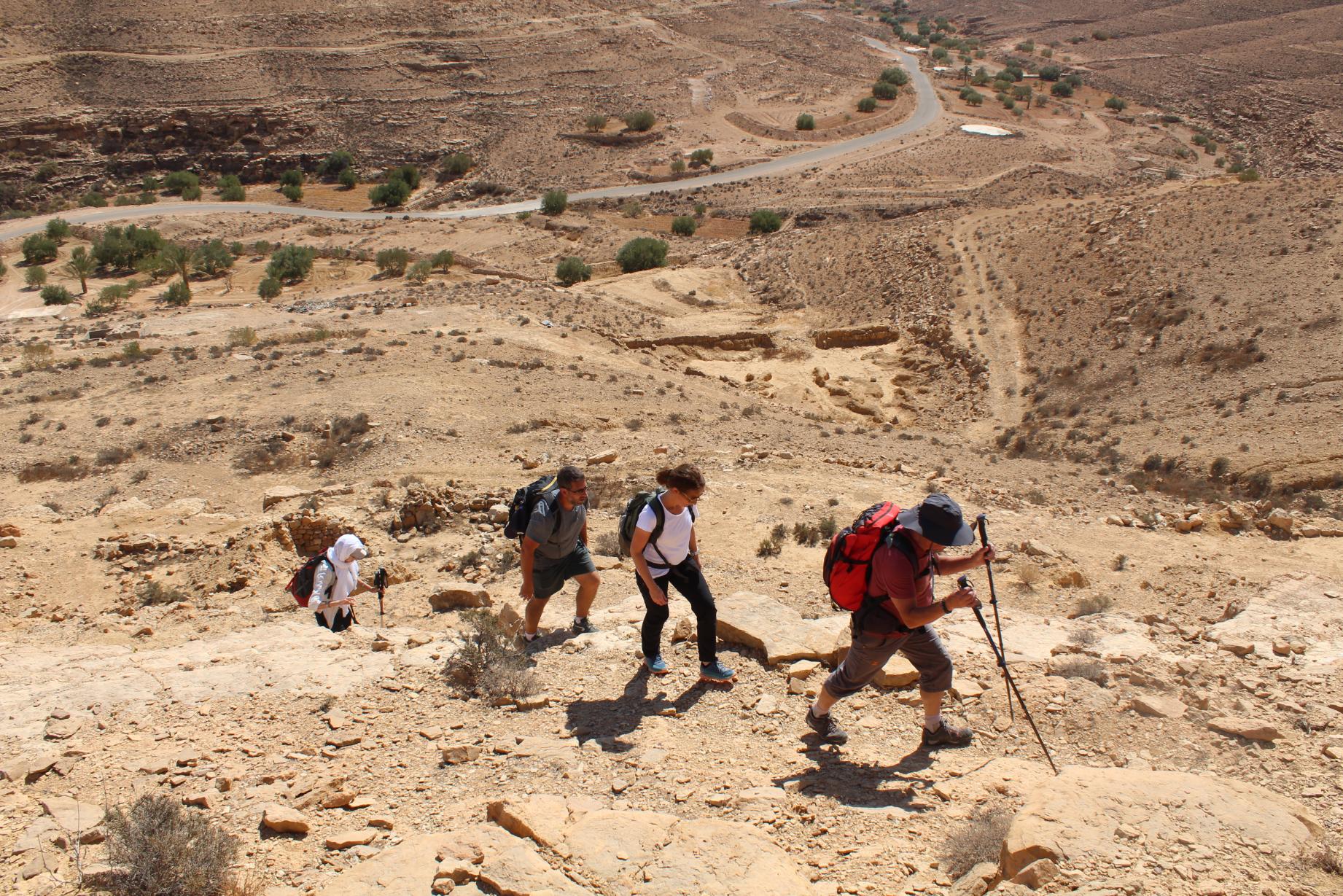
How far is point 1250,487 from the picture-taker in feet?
43.2

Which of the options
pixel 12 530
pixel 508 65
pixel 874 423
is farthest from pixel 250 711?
pixel 508 65

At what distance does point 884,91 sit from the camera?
57719 mm

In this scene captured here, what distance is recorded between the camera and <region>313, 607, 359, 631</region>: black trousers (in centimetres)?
730

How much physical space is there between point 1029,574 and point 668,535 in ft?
14.1

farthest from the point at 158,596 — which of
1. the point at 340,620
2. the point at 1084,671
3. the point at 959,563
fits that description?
the point at 1084,671

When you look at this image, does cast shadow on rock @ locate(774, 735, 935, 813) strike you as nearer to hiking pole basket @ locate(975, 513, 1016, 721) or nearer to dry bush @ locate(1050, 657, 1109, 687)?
hiking pole basket @ locate(975, 513, 1016, 721)

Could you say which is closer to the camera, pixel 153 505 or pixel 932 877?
pixel 932 877

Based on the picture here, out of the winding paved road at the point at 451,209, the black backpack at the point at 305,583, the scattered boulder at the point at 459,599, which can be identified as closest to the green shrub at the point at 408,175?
the winding paved road at the point at 451,209

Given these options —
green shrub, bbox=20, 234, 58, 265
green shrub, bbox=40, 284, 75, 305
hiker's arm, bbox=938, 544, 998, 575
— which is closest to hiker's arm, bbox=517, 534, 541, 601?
hiker's arm, bbox=938, 544, 998, 575

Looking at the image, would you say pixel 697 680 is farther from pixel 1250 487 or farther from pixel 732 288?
pixel 732 288

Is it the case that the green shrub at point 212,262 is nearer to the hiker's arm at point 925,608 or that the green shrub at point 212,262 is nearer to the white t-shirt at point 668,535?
the white t-shirt at point 668,535

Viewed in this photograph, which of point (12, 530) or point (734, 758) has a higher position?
point (734, 758)

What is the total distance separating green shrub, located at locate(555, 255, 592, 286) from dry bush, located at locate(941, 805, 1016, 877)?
25.0 m

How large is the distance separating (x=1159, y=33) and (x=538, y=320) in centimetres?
7387
